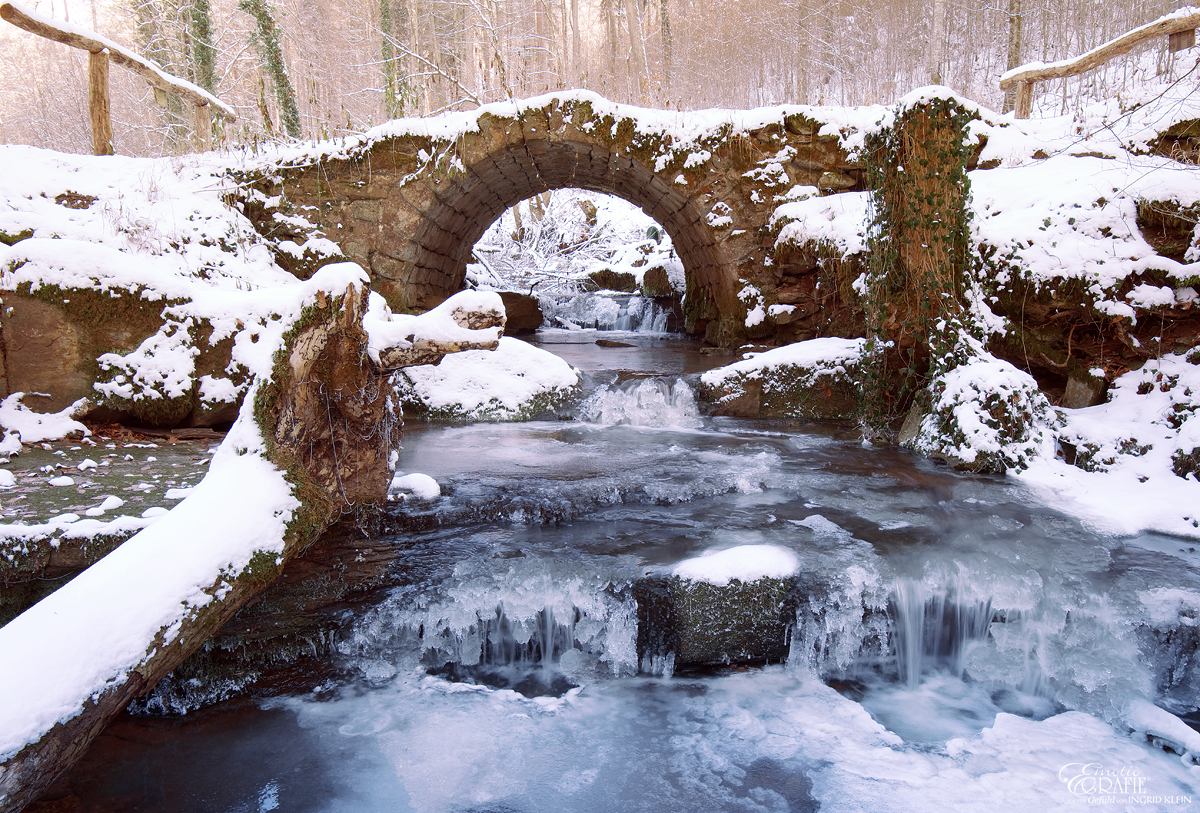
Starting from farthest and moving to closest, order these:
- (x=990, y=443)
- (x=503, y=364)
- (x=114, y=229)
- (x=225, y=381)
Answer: (x=503, y=364)
(x=114, y=229)
(x=225, y=381)
(x=990, y=443)

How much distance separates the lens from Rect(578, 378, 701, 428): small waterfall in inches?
258

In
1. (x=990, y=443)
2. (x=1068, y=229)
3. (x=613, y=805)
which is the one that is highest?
(x=1068, y=229)

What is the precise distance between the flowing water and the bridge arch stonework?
4782 mm

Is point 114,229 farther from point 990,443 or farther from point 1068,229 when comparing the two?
point 1068,229

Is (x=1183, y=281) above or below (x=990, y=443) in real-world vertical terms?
above

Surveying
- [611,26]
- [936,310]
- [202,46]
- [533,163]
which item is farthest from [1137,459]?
[611,26]

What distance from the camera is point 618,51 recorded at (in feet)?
66.5

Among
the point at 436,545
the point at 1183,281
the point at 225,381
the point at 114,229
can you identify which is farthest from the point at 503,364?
the point at 1183,281

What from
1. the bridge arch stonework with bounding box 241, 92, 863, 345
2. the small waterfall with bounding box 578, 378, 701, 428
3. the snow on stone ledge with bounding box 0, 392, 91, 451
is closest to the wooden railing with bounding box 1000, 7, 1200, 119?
the bridge arch stonework with bounding box 241, 92, 863, 345

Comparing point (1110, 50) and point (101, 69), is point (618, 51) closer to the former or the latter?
point (1110, 50)

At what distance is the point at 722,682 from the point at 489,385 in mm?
4375

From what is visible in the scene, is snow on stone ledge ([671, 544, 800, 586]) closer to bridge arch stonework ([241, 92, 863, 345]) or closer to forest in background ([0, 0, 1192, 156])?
bridge arch stonework ([241, 92, 863, 345])

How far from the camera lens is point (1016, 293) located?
555 cm

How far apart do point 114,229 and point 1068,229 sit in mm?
9011
